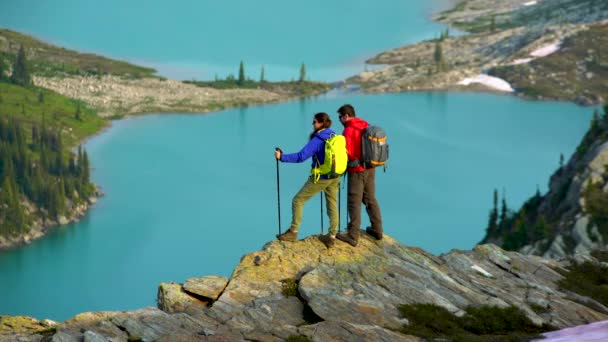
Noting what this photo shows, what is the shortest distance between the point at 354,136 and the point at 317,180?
6.39 ft

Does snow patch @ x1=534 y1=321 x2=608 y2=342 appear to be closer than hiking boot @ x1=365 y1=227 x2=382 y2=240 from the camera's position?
Yes

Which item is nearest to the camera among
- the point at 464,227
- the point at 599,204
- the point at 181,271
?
the point at 599,204

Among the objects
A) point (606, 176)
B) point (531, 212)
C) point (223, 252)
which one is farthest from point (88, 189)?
point (606, 176)

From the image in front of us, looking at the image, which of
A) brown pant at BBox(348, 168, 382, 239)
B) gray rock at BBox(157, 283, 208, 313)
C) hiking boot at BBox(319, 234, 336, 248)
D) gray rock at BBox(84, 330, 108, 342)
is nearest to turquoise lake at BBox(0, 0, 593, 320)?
hiking boot at BBox(319, 234, 336, 248)

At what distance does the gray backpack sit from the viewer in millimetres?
28844

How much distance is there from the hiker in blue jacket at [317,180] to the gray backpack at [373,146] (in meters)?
1.18

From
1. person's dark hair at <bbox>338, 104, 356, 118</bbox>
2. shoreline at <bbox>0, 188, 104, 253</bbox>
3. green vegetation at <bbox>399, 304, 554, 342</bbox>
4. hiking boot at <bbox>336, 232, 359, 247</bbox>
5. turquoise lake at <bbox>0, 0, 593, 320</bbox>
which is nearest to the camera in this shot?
green vegetation at <bbox>399, 304, 554, 342</bbox>

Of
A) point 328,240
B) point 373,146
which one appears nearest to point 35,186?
point 328,240

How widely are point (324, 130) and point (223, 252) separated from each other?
364 ft

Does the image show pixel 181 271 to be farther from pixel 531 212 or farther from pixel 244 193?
pixel 531 212

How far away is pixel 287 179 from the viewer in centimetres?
16800

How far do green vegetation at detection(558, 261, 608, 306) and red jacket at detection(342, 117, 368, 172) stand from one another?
1048cm

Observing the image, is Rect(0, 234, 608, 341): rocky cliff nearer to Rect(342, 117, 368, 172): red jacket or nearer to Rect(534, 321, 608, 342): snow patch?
Rect(534, 321, 608, 342): snow patch

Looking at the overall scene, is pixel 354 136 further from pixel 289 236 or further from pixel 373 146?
pixel 289 236
